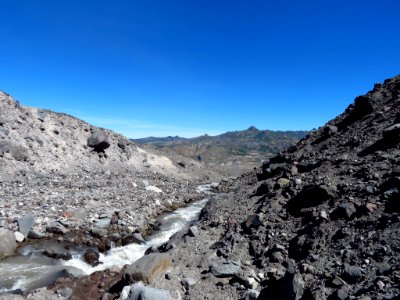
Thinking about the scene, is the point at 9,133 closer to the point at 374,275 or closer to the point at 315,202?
the point at 315,202

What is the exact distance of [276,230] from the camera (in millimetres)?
14664

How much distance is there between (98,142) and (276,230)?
37.0m

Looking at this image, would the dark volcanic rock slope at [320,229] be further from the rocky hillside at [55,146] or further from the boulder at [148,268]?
the rocky hillside at [55,146]

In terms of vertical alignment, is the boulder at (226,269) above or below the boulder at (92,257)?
above

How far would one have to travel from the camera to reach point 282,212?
632 inches

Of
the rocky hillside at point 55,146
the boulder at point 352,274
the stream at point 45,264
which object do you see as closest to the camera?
the boulder at point 352,274

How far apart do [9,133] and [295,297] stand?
3726cm

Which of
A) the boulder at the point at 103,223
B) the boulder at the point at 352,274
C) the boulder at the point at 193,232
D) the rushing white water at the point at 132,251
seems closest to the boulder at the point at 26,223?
the boulder at the point at 103,223

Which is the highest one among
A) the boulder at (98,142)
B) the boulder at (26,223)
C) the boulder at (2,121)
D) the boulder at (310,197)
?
the boulder at (2,121)

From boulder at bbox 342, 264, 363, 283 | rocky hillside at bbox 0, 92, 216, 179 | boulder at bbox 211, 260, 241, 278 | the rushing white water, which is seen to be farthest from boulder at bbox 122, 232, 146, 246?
rocky hillside at bbox 0, 92, 216, 179

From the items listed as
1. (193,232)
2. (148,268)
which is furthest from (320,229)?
(148,268)

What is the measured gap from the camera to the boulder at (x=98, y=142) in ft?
153

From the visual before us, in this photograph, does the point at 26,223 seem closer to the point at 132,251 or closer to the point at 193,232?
the point at 132,251

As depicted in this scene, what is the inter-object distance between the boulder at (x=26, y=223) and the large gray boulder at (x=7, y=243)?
1040 mm
